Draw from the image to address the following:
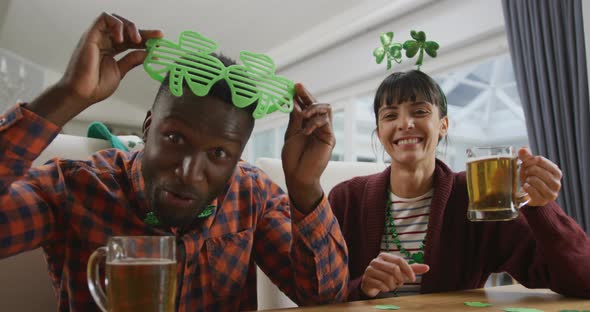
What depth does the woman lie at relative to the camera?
1162 millimetres

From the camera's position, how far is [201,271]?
110 centimetres

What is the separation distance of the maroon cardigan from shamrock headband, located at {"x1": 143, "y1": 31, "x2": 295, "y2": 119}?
0.57m

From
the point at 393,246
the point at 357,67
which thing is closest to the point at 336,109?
the point at 357,67

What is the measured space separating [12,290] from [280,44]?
4089 millimetres

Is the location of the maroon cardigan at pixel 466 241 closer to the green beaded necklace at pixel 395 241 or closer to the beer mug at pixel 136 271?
the green beaded necklace at pixel 395 241

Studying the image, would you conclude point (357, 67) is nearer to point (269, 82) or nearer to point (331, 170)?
point (331, 170)

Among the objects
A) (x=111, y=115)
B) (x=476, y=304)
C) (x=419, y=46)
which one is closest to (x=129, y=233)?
(x=476, y=304)

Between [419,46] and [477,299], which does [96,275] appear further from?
[419,46]

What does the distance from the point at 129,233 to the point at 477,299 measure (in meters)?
0.75

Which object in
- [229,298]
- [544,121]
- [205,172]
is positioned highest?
[544,121]

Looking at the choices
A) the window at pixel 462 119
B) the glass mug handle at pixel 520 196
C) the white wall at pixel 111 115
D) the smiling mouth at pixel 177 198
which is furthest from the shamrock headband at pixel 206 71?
the white wall at pixel 111 115

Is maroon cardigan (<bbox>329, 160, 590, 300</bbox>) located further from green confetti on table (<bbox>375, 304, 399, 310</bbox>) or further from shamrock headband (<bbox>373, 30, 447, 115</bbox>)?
shamrock headband (<bbox>373, 30, 447, 115</bbox>)

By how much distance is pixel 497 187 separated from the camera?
1.06 metres

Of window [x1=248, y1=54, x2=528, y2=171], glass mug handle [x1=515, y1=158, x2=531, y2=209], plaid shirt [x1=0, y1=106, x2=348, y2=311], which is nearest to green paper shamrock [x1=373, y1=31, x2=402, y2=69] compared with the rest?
glass mug handle [x1=515, y1=158, x2=531, y2=209]
